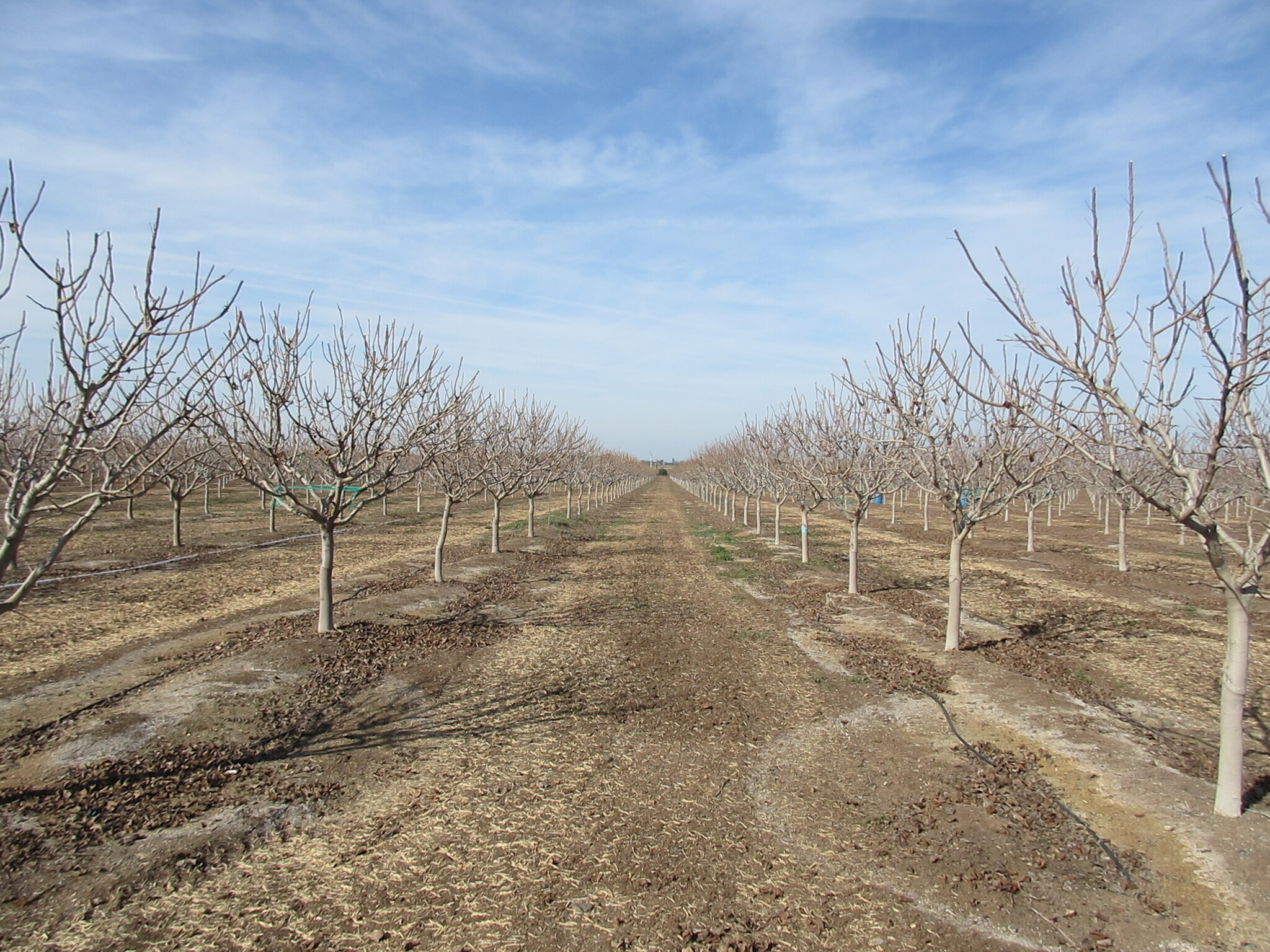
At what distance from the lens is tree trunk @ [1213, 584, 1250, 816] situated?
543cm

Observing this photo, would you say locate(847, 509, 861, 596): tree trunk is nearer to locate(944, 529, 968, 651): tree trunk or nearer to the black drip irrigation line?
locate(944, 529, 968, 651): tree trunk

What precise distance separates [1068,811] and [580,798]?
4379 mm

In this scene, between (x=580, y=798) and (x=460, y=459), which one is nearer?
(x=580, y=798)

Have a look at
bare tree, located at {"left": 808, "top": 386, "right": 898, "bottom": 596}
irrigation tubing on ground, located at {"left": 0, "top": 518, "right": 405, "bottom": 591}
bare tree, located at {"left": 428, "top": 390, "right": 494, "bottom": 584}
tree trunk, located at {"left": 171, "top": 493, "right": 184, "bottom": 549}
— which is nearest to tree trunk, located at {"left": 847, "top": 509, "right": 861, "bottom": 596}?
bare tree, located at {"left": 808, "top": 386, "right": 898, "bottom": 596}

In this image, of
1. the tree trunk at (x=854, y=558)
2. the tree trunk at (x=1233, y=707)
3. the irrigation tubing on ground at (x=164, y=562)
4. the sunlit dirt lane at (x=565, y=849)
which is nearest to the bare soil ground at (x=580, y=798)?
the sunlit dirt lane at (x=565, y=849)

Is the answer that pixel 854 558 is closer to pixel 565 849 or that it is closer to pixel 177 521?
pixel 565 849

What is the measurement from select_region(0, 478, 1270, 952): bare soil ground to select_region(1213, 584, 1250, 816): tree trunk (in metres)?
0.25

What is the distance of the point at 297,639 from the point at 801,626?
29.1ft

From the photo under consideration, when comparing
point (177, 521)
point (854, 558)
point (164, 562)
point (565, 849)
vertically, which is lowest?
point (565, 849)

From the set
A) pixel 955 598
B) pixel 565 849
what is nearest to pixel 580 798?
pixel 565 849

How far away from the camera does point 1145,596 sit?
16.3 m

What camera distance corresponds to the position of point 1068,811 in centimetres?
606

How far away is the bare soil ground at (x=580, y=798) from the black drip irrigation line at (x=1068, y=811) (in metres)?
0.04

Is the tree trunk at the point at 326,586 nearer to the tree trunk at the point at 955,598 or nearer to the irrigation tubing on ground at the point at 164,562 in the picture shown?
the irrigation tubing on ground at the point at 164,562
